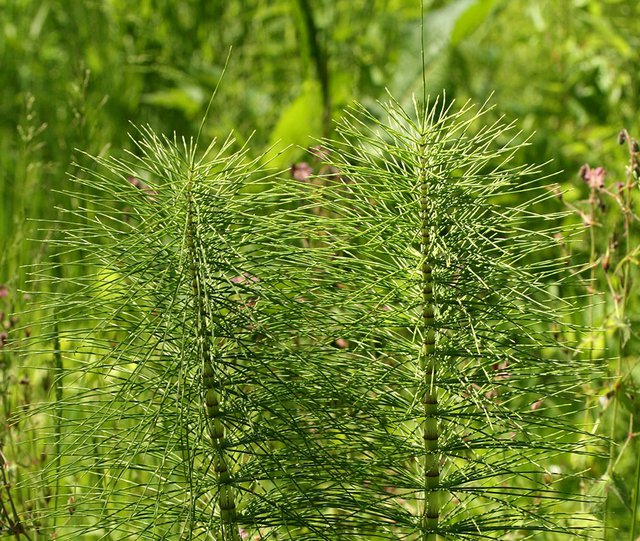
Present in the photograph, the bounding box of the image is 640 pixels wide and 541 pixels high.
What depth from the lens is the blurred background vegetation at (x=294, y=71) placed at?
346 cm

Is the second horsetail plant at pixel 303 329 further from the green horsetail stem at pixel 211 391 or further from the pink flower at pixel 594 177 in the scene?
the pink flower at pixel 594 177

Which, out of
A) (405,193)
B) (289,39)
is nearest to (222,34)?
(289,39)

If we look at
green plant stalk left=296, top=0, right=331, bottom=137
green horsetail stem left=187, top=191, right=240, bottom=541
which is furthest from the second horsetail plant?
green plant stalk left=296, top=0, right=331, bottom=137

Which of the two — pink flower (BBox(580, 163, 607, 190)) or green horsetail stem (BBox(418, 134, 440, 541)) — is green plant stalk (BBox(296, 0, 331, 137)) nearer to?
pink flower (BBox(580, 163, 607, 190))

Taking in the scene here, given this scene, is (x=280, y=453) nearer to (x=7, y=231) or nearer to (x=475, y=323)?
(x=475, y=323)

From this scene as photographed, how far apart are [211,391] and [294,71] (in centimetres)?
355

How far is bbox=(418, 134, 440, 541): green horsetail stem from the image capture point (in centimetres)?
142

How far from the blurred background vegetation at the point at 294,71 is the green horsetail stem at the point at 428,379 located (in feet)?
4.27

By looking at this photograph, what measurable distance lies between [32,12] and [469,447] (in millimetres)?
4176

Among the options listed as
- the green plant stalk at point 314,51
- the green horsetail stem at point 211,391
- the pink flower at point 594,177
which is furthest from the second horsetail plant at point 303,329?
the green plant stalk at point 314,51

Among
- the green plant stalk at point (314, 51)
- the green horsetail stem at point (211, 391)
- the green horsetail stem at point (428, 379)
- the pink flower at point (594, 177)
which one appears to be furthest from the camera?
the green plant stalk at point (314, 51)

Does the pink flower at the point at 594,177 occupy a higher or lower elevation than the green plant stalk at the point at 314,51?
lower

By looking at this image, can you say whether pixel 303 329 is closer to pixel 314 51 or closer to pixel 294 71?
pixel 314 51

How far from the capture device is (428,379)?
147 centimetres
